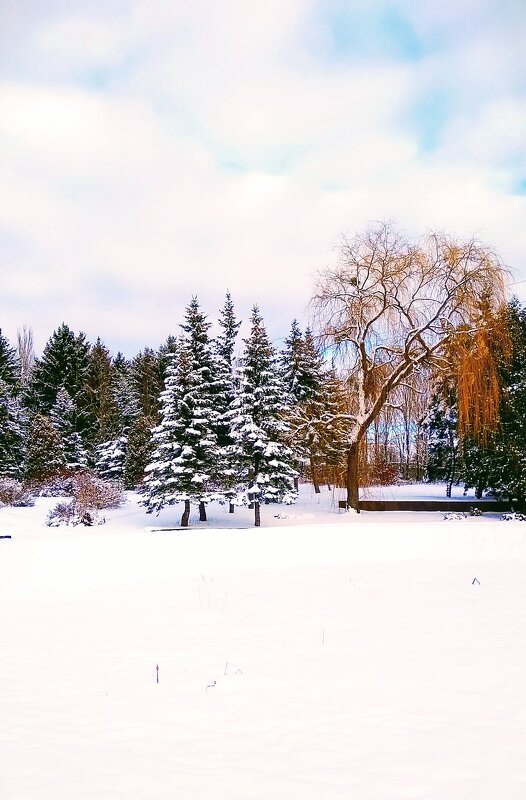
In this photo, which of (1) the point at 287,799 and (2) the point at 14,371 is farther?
(2) the point at 14,371

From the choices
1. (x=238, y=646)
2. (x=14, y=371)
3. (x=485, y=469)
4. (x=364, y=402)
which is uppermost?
(x=14, y=371)

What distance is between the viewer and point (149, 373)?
47844mm

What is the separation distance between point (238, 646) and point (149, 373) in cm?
4303

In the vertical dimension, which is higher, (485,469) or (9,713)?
(485,469)

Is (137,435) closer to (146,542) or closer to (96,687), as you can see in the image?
(146,542)

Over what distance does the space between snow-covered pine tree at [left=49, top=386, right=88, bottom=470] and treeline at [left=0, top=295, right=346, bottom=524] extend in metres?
0.07

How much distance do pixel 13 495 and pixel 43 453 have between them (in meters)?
5.45

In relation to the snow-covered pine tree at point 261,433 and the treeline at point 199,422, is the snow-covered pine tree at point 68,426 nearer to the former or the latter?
the treeline at point 199,422

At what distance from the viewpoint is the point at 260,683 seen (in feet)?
15.9

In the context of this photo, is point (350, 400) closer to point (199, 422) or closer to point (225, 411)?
point (199, 422)

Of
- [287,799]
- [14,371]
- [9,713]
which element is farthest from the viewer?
[14,371]

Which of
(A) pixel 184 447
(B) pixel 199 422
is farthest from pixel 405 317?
(A) pixel 184 447

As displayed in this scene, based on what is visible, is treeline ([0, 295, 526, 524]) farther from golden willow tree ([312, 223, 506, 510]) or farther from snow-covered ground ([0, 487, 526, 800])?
snow-covered ground ([0, 487, 526, 800])

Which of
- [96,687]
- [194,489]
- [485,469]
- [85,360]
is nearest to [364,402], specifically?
[485,469]
